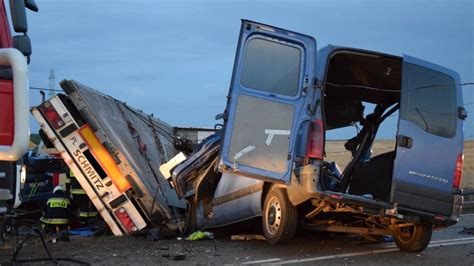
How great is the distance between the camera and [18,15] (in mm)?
4492

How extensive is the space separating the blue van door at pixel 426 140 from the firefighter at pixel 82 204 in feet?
17.1

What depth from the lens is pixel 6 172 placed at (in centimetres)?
386

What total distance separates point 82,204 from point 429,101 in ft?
18.9

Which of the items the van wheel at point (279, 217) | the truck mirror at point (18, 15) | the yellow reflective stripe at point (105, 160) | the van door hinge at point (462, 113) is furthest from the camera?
the yellow reflective stripe at point (105, 160)

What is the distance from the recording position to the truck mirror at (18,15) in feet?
14.7

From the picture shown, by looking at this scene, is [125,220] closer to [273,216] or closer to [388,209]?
[273,216]

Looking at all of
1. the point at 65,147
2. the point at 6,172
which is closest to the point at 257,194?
the point at 65,147

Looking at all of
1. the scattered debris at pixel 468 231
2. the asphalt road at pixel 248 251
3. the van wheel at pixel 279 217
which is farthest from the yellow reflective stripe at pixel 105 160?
the scattered debris at pixel 468 231

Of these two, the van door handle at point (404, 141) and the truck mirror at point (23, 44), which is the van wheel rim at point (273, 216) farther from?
the truck mirror at point (23, 44)

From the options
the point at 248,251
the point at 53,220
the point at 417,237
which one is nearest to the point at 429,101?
the point at 417,237

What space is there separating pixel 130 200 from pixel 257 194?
2018 mm

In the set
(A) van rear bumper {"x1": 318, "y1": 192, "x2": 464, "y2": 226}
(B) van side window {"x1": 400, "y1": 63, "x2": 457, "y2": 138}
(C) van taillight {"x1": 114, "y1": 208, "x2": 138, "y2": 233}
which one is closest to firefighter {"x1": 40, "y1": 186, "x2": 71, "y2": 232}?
(C) van taillight {"x1": 114, "y1": 208, "x2": 138, "y2": 233}

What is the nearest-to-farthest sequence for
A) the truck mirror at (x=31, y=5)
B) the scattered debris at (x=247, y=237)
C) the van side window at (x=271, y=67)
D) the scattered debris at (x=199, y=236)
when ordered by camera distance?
the truck mirror at (x=31, y=5) → the van side window at (x=271, y=67) → the scattered debris at (x=247, y=237) → the scattered debris at (x=199, y=236)

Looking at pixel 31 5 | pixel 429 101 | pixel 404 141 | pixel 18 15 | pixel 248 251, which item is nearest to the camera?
pixel 18 15
